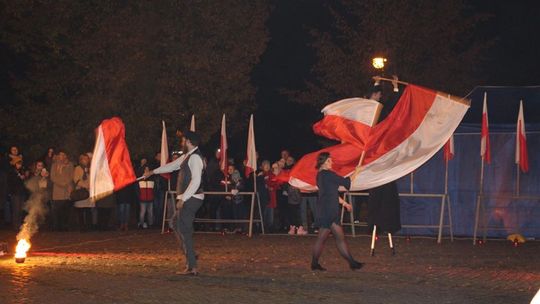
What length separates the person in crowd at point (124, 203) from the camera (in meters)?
25.5

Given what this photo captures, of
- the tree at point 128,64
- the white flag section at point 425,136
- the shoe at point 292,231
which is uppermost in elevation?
the tree at point 128,64

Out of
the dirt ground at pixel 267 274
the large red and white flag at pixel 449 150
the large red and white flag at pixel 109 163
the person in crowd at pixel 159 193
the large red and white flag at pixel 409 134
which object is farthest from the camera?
the person in crowd at pixel 159 193

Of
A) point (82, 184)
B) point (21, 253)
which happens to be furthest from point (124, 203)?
point (21, 253)

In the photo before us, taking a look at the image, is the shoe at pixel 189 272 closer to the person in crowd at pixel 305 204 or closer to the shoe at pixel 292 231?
the shoe at pixel 292 231

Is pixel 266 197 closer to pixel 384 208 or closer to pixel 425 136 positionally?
pixel 425 136

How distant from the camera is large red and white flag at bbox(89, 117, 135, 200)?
1572cm

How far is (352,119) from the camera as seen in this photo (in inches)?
697

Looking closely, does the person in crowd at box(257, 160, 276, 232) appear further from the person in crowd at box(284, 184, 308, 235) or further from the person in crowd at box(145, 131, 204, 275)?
the person in crowd at box(145, 131, 204, 275)

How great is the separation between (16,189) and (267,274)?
12.8 metres

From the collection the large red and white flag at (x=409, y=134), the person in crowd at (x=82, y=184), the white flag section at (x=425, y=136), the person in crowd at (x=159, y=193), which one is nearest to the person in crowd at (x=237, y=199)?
the person in crowd at (x=159, y=193)

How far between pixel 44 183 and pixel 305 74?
29.3 m

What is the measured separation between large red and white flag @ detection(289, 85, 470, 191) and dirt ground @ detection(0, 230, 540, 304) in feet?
5.61

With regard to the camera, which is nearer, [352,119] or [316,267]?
[316,267]

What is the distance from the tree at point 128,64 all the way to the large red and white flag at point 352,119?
13.7 metres
